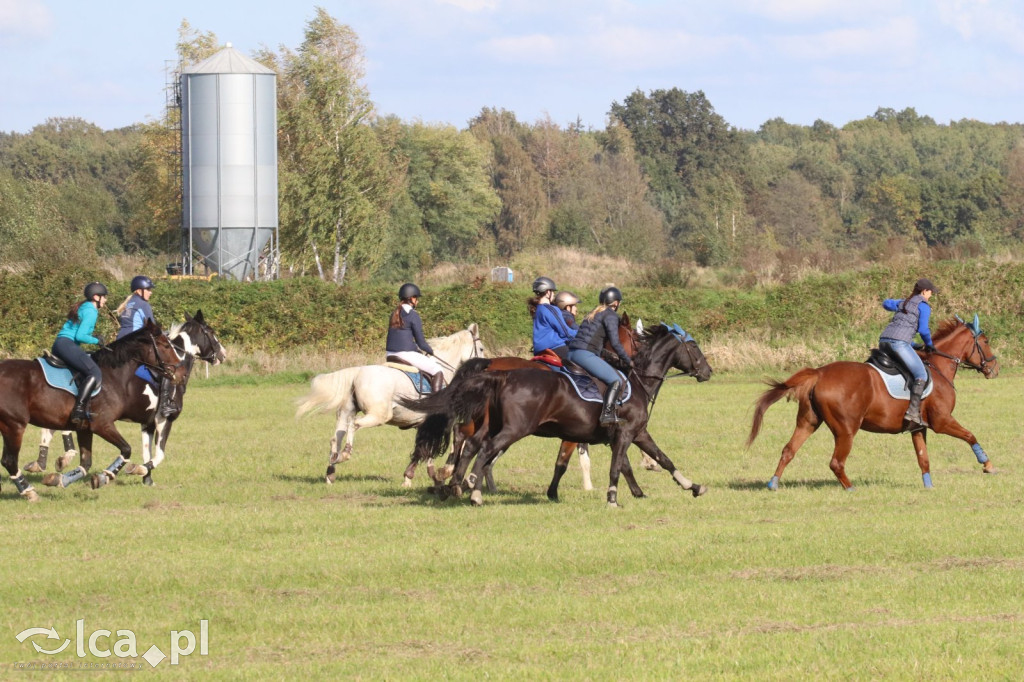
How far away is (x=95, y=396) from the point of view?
49.6 feet

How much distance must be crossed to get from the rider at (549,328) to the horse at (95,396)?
14.3 ft

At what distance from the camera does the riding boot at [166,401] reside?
16156 mm

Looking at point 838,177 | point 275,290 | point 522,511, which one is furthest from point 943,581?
point 838,177

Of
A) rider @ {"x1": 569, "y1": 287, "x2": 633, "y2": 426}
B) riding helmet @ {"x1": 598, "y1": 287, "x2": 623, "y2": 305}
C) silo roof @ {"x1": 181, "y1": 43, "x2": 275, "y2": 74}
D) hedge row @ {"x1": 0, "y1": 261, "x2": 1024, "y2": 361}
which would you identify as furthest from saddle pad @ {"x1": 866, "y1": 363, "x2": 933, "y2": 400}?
silo roof @ {"x1": 181, "y1": 43, "x2": 275, "y2": 74}

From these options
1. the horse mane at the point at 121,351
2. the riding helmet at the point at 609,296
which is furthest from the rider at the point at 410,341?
the horse mane at the point at 121,351

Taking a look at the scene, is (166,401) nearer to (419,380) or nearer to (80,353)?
(80,353)

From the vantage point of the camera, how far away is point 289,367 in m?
34.5

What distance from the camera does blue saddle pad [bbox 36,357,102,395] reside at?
1478 centimetres

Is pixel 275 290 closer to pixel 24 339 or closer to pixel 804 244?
pixel 24 339

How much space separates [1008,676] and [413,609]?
3.88m

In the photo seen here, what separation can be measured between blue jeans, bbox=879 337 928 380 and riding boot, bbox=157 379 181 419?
28.5 feet

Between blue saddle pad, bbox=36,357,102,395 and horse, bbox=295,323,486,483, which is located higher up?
blue saddle pad, bbox=36,357,102,395

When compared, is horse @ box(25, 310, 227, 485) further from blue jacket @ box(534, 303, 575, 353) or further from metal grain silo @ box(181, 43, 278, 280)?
metal grain silo @ box(181, 43, 278, 280)

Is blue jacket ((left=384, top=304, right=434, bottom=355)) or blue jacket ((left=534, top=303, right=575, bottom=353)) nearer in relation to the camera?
blue jacket ((left=534, top=303, right=575, bottom=353))
